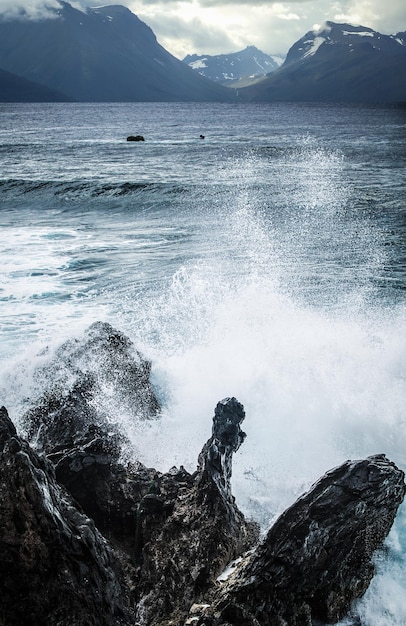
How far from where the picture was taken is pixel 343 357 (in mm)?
12094

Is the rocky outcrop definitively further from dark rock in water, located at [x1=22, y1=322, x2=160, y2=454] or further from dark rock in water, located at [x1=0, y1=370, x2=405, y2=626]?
dark rock in water, located at [x1=22, y1=322, x2=160, y2=454]

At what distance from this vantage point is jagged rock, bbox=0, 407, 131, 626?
15.6 feet

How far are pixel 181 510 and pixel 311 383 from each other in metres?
5.29

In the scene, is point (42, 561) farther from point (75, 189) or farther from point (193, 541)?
point (75, 189)

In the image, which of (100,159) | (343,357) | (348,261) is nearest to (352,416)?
(343,357)

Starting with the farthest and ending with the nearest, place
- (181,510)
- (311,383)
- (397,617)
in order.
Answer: (311,383) → (181,510) → (397,617)

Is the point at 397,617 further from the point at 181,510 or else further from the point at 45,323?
the point at 45,323

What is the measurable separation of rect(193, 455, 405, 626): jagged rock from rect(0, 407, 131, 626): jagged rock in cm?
103

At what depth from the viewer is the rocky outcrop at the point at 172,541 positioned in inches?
192

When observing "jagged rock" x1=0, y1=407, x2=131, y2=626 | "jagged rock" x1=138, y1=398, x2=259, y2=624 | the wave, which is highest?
the wave

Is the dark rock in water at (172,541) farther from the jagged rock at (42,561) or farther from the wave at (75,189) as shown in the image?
the wave at (75,189)

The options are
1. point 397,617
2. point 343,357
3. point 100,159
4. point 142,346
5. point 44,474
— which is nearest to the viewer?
point 44,474

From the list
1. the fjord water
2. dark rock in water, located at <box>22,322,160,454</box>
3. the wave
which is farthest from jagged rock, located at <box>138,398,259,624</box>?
the wave

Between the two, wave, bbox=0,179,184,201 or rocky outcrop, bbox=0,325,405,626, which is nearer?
rocky outcrop, bbox=0,325,405,626
